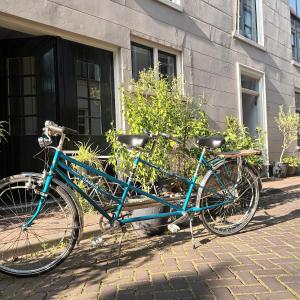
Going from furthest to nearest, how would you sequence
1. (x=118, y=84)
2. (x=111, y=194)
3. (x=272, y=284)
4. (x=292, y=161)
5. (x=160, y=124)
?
1. (x=292, y=161)
2. (x=118, y=84)
3. (x=160, y=124)
4. (x=111, y=194)
5. (x=272, y=284)

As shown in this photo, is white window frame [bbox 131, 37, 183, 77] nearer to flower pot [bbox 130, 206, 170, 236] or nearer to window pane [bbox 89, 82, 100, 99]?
window pane [bbox 89, 82, 100, 99]

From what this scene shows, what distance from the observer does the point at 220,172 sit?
509 cm

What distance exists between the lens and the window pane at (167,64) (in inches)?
375

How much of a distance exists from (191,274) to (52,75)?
4670 mm

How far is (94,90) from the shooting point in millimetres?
7957

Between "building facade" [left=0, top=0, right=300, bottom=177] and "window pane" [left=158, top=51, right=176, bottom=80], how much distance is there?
0.02 m

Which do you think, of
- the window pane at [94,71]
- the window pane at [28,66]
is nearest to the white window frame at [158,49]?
the window pane at [94,71]

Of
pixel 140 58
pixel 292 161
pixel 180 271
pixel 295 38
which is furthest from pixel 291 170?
pixel 180 271

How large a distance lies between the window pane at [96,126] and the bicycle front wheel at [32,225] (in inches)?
159

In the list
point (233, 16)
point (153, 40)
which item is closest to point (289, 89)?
point (233, 16)

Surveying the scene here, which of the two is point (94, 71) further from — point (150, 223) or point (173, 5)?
point (150, 223)

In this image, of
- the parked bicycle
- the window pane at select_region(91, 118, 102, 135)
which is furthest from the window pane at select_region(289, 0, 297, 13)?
the parked bicycle

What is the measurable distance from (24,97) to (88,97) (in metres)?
1.12

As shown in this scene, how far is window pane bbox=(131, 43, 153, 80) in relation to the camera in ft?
28.8
